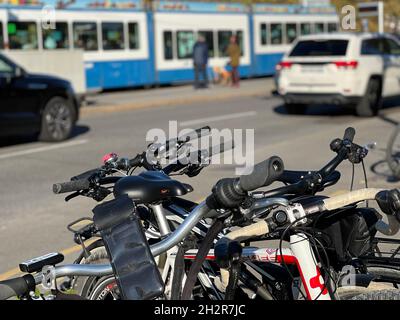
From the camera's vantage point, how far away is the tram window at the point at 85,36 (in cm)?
2292

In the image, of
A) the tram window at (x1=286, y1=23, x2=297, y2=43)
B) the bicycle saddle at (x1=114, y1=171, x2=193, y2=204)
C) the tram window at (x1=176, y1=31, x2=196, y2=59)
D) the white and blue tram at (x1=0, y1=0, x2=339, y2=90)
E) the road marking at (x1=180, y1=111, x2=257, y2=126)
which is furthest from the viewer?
the tram window at (x1=286, y1=23, x2=297, y2=43)

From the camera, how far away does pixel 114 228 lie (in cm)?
237

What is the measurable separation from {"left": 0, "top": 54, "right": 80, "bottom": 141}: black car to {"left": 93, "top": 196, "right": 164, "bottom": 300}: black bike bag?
32.8 feet

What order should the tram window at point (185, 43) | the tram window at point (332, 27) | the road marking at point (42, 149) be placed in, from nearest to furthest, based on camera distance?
the road marking at point (42, 149)
the tram window at point (185, 43)
the tram window at point (332, 27)

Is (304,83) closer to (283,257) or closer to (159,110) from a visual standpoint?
(159,110)

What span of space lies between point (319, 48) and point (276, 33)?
17.0 metres

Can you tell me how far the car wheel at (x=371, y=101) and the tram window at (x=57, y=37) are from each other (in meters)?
10.8

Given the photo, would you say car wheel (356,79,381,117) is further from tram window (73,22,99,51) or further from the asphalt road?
tram window (73,22,99,51)

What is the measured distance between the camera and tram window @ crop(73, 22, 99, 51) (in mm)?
22922

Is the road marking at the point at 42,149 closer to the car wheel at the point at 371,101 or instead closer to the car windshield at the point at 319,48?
the car windshield at the point at 319,48

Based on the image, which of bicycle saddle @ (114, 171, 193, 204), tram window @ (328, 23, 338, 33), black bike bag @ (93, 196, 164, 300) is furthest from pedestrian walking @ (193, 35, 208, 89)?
black bike bag @ (93, 196, 164, 300)

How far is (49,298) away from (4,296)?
15 centimetres

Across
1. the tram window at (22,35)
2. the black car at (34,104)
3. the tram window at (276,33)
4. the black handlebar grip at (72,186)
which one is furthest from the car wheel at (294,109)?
the tram window at (276,33)
